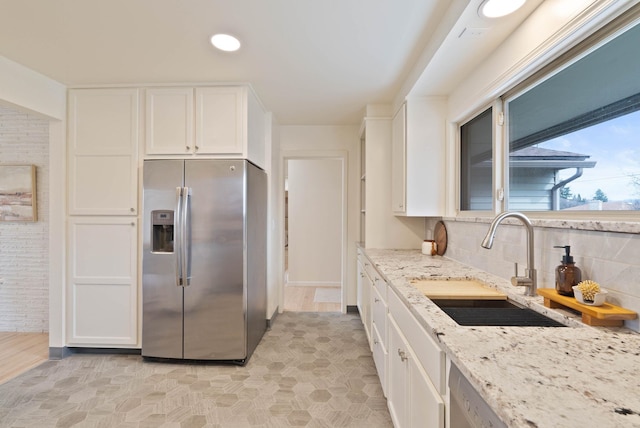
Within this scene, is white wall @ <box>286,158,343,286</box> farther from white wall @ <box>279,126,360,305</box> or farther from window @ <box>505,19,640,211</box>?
window @ <box>505,19,640,211</box>

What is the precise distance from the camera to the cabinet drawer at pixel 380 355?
1873 mm

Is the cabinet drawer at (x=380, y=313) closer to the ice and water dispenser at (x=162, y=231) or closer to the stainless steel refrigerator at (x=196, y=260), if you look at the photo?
the stainless steel refrigerator at (x=196, y=260)

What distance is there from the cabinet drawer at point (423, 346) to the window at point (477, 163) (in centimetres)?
109

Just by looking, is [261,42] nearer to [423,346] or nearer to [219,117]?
[219,117]

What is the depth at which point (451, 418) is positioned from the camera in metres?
0.88

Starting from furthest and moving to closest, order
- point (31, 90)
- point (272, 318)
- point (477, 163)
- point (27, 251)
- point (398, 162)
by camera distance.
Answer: point (272, 318)
point (27, 251)
point (398, 162)
point (31, 90)
point (477, 163)

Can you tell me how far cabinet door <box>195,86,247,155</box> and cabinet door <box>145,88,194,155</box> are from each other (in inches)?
4.7

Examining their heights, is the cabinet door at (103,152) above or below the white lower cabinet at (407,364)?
above

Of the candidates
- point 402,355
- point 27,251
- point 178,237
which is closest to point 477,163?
point 402,355

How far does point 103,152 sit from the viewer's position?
2.54 metres

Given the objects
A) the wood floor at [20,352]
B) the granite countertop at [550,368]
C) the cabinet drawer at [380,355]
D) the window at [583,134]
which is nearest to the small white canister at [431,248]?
the cabinet drawer at [380,355]

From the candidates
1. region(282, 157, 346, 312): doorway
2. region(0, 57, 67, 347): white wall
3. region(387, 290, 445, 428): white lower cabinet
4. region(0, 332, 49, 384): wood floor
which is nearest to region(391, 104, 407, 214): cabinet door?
region(387, 290, 445, 428): white lower cabinet

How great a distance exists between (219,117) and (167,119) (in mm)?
455

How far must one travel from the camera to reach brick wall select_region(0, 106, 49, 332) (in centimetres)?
305
